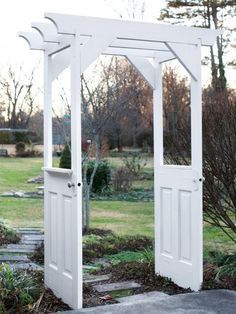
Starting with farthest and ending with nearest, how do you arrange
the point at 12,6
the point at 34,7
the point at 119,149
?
the point at 119,149 < the point at 12,6 < the point at 34,7

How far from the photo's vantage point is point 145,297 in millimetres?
4164

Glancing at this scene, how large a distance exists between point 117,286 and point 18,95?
1582cm

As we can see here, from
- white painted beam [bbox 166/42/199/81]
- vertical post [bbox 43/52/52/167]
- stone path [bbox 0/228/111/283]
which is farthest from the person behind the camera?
stone path [bbox 0/228/111/283]

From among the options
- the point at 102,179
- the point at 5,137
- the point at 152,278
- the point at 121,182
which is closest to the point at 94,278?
the point at 152,278

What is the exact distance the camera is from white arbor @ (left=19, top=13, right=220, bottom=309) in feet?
12.5

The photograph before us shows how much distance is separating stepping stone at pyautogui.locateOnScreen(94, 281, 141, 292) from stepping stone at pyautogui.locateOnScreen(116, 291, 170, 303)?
0.32 m

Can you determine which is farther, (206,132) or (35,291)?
(206,132)

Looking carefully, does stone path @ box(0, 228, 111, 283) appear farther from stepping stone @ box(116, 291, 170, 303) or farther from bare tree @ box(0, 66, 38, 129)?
bare tree @ box(0, 66, 38, 129)

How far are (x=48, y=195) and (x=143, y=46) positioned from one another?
4.95ft

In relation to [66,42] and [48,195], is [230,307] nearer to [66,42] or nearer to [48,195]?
[48,195]

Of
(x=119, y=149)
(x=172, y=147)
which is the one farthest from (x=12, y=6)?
(x=172, y=147)

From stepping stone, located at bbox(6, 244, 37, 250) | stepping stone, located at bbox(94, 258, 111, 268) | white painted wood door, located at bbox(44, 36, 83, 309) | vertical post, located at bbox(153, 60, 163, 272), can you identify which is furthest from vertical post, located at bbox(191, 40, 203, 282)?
stepping stone, located at bbox(6, 244, 37, 250)

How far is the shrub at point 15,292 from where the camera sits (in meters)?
3.68

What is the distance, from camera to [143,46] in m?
4.43
